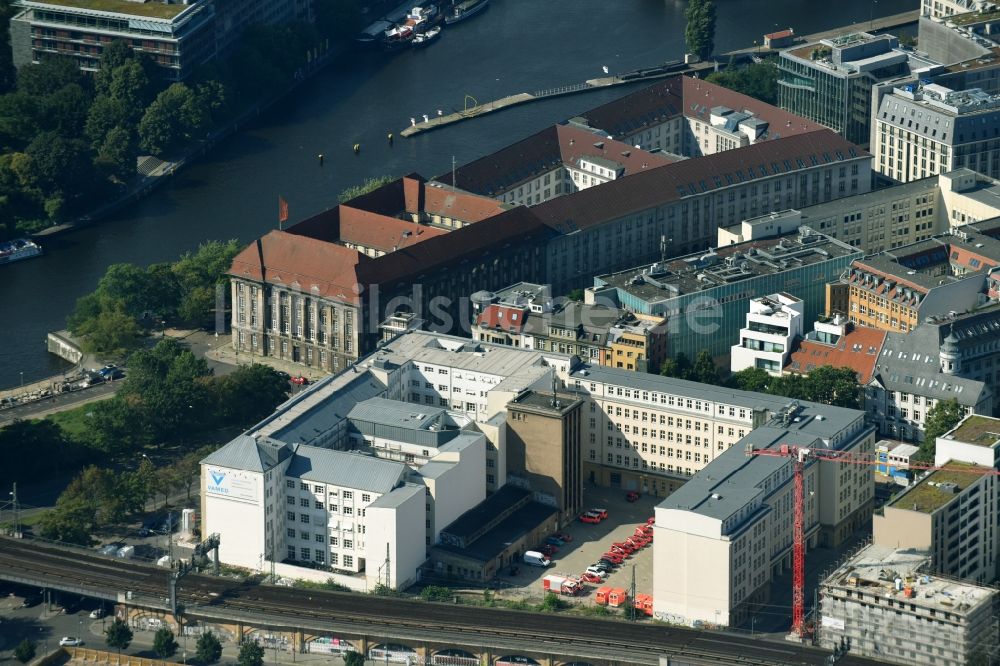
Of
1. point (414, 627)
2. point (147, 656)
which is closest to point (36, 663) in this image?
point (147, 656)

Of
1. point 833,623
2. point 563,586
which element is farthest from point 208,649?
point 833,623

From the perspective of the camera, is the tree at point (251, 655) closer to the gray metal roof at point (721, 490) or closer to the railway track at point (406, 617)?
the railway track at point (406, 617)

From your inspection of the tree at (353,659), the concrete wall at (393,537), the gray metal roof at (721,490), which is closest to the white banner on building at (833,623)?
the gray metal roof at (721,490)

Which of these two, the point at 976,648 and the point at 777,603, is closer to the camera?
the point at 976,648

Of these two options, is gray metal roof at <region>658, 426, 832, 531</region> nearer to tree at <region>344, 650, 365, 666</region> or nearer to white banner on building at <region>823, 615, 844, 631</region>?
white banner on building at <region>823, 615, 844, 631</region>

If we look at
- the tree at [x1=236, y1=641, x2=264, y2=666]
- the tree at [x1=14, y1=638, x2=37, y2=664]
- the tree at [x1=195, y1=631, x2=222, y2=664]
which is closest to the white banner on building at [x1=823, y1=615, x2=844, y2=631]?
the tree at [x1=236, y1=641, x2=264, y2=666]

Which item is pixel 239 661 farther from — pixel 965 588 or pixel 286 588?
pixel 965 588
